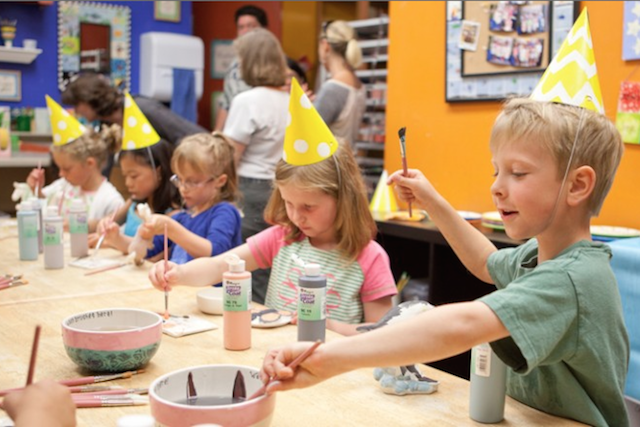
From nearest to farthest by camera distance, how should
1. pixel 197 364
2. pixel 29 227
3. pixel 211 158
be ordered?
pixel 197 364
pixel 29 227
pixel 211 158

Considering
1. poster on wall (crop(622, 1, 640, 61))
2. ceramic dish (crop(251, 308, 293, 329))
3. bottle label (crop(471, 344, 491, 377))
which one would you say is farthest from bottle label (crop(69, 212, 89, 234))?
poster on wall (crop(622, 1, 640, 61))

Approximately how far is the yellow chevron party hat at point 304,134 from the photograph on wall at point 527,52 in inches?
64.6

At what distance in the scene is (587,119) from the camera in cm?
114

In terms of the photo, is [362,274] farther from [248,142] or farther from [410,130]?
[410,130]

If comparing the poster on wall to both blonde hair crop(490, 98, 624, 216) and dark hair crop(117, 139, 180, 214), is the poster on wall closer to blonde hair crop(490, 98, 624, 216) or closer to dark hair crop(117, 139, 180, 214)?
blonde hair crop(490, 98, 624, 216)

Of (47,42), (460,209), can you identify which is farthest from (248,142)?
(47,42)

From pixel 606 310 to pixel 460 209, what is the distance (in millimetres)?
2299

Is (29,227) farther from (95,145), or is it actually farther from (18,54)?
(18,54)

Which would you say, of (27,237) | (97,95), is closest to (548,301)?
(27,237)

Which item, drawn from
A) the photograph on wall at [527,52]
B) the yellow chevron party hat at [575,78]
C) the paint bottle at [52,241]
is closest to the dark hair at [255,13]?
the photograph on wall at [527,52]

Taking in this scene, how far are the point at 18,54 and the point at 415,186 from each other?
15.9 feet

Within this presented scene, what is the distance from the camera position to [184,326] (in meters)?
1.52

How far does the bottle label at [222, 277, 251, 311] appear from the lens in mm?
1384

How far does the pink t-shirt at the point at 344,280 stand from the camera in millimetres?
1856
